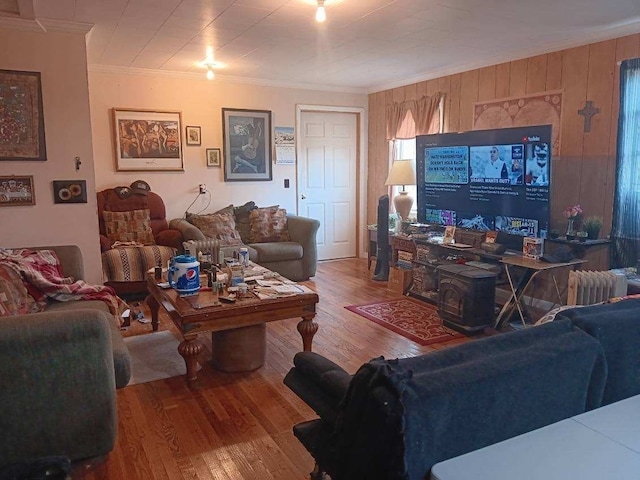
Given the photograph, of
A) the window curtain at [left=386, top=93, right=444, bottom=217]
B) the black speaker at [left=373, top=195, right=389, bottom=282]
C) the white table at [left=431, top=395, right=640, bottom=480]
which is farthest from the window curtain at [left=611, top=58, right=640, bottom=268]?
the white table at [left=431, top=395, right=640, bottom=480]

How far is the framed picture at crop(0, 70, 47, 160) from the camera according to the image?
3.65m

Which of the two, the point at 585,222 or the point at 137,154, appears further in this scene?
the point at 137,154

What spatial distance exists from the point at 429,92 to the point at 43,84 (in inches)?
152

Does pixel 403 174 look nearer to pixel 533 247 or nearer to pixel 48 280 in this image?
pixel 533 247

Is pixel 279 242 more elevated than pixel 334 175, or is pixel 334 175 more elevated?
pixel 334 175

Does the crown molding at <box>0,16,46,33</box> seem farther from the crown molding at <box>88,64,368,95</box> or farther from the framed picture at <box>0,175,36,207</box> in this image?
the crown molding at <box>88,64,368,95</box>

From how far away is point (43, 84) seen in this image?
375cm

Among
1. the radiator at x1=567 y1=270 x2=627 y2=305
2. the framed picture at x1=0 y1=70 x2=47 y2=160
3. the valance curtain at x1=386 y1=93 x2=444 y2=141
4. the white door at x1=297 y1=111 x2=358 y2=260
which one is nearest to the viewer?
the radiator at x1=567 y1=270 x2=627 y2=305

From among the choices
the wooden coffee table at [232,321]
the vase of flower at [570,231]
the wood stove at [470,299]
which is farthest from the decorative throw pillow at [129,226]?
the vase of flower at [570,231]

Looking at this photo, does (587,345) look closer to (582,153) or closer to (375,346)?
(375,346)

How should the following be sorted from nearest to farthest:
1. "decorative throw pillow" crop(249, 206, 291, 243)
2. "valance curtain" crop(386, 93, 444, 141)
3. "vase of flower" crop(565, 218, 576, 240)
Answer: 1. "vase of flower" crop(565, 218, 576, 240)
2. "valance curtain" crop(386, 93, 444, 141)
3. "decorative throw pillow" crop(249, 206, 291, 243)

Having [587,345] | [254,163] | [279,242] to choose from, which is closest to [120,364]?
[587,345]

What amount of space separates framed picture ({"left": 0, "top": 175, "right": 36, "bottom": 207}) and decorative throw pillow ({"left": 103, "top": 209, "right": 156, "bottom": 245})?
122 cm

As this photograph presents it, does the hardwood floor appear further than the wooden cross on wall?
No
